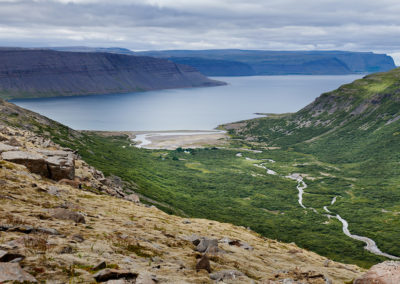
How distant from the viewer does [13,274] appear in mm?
16500

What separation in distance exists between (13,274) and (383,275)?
19.1 metres

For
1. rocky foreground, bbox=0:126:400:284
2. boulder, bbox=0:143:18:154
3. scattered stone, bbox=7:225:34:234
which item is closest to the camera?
rocky foreground, bbox=0:126:400:284

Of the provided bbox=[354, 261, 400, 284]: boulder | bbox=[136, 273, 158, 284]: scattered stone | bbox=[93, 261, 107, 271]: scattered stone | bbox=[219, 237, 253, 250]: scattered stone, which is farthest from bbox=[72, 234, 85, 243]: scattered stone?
bbox=[354, 261, 400, 284]: boulder

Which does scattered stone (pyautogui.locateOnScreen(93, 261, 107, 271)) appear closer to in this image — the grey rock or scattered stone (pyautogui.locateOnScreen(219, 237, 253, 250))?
the grey rock

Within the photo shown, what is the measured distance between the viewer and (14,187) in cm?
3253

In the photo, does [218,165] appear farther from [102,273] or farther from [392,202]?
[102,273]

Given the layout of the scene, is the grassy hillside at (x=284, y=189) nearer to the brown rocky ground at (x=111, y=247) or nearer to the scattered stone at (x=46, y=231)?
the brown rocky ground at (x=111, y=247)

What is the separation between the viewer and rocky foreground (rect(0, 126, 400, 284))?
18688 millimetres

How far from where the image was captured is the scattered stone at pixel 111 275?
17.9 meters

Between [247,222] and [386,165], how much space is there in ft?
311

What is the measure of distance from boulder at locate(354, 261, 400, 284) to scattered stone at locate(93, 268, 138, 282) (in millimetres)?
13628

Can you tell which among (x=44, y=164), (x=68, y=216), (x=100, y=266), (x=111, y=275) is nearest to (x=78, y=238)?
(x=68, y=216)

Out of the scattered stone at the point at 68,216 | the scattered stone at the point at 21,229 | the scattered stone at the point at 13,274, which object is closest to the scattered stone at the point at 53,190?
the scattered stone at the point at 68,216

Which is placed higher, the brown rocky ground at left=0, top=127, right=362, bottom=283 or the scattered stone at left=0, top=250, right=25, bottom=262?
the scattered stone at left=0, top=250, right=25, bottom=262
